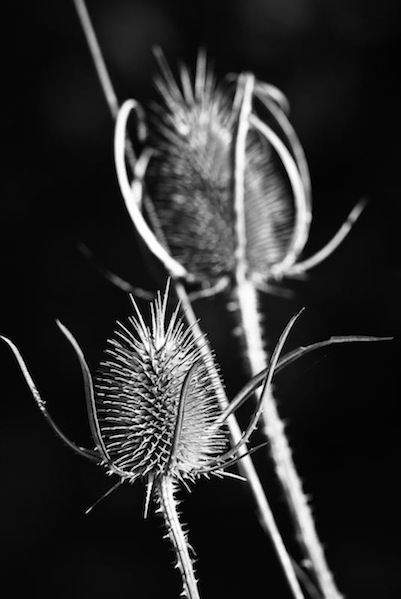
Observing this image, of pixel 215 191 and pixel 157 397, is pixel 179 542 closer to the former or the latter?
pixel 157 397

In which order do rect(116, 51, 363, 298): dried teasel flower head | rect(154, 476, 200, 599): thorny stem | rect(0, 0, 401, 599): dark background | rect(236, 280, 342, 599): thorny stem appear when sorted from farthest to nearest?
rect(0, 0, 401, 599): dark background → rect(116, 51, 363, 298): dried teasel flower head → rect(236, 280, 342, 599): thorny stem → rect(154, 476, 200, 599): thorny stem

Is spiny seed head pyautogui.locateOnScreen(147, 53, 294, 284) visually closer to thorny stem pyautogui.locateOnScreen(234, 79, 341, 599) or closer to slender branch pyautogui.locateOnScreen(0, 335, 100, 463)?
thorny stem pyautogui.locateOnScreen(234, 79, 341, 599)

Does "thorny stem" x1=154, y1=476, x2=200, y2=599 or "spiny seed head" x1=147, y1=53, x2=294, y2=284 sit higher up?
"spiny seed head" x1=147, y1=53, x2=294, y2=284

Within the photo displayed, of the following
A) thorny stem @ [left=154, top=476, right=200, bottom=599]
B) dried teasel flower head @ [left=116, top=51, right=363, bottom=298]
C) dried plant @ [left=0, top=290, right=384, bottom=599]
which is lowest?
thorny stem @ [left=154, top=476, right=200, bottom=599]

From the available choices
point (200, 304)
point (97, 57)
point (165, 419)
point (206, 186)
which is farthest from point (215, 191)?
point (200, 304)

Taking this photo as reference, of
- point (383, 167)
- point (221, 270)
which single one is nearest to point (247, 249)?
point (221, 270)

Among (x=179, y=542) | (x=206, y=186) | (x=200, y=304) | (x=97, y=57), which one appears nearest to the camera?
(x=179, y=542)

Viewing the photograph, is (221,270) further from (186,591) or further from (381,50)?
(381,50)

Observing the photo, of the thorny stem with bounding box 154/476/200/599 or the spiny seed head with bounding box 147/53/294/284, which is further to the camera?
Result: the spiny seed head with bounding box 147/53/294/284

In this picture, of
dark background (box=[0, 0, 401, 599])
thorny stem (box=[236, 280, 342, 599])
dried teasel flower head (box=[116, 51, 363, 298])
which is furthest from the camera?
dark background (box=[0, 0, 401, 599])

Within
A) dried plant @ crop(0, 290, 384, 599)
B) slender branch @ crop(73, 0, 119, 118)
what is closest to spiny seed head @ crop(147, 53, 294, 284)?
slender branch @ crop(73, 0, 119, 118)
